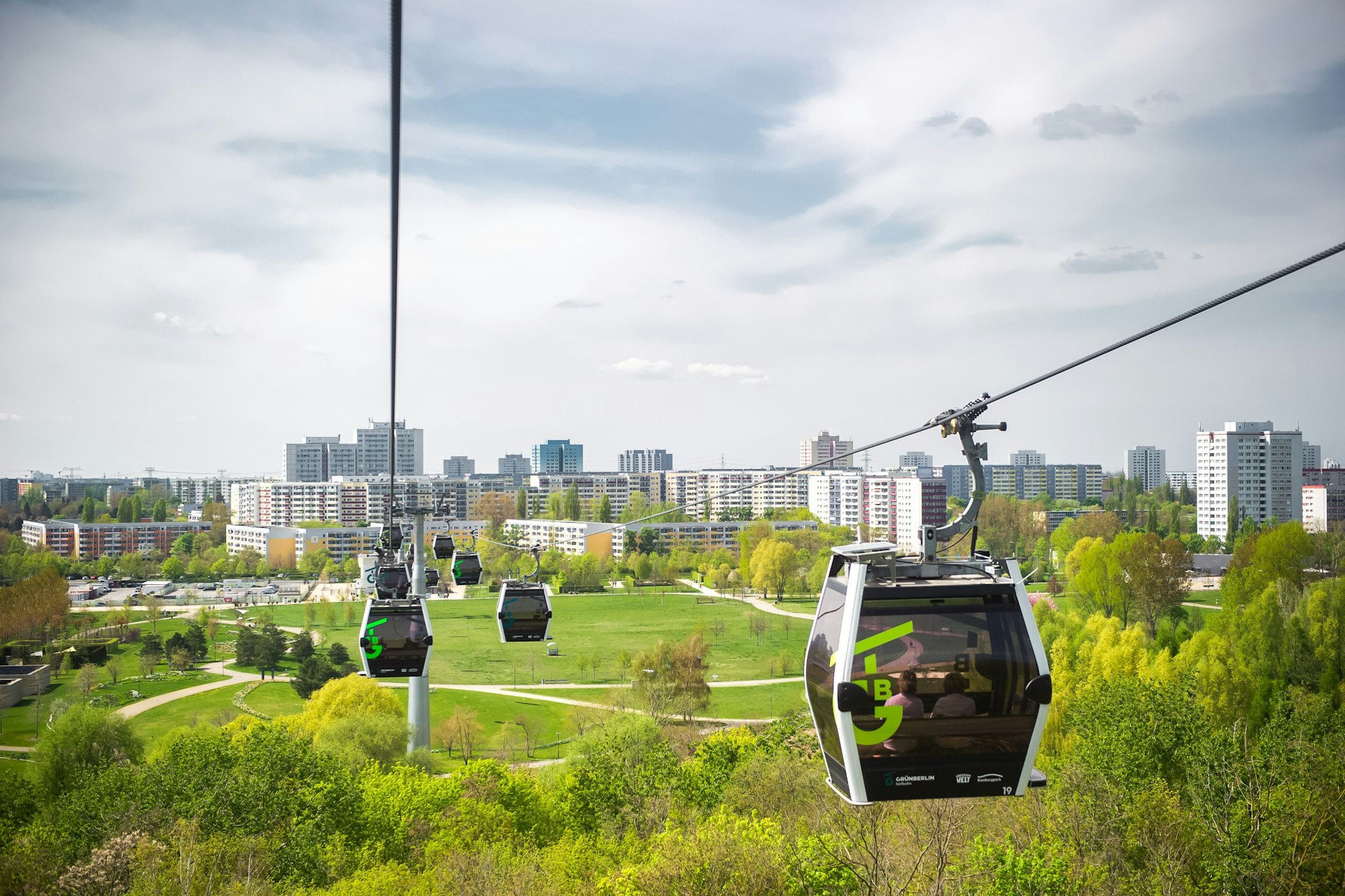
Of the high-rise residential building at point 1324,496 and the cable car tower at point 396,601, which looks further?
the high-rise residential building at point 1324,496

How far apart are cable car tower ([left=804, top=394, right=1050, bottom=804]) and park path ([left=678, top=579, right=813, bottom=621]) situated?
1892 inches

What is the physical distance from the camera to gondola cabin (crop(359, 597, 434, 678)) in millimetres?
14172

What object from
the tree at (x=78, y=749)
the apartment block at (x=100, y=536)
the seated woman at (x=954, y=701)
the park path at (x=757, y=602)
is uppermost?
the seated woman at (x=954, y=701)

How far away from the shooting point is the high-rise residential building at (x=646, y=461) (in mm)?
177500

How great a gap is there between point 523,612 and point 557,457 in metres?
163

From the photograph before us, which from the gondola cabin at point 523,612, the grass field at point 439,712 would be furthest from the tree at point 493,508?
the gondola cabin at point 523,612

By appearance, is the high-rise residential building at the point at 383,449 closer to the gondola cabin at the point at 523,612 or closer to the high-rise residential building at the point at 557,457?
the high-rise residential building at the point at 557,457

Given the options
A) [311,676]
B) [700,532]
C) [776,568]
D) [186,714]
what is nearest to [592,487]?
[700,532]

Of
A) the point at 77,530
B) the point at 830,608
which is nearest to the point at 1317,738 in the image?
the point at 830,608

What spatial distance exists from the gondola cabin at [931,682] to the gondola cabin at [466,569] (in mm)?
16080

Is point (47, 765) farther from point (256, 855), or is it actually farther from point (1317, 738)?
point (1317, 738)

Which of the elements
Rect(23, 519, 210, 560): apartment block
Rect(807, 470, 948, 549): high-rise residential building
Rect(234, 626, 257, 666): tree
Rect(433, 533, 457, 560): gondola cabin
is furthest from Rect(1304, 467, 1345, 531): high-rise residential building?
Rect(23, 519, 210, 560): apartment block

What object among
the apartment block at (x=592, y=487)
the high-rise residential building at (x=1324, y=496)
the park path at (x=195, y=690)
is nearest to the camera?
the park path at (x=195, y=690)

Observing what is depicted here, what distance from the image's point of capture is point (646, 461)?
6998 inches
